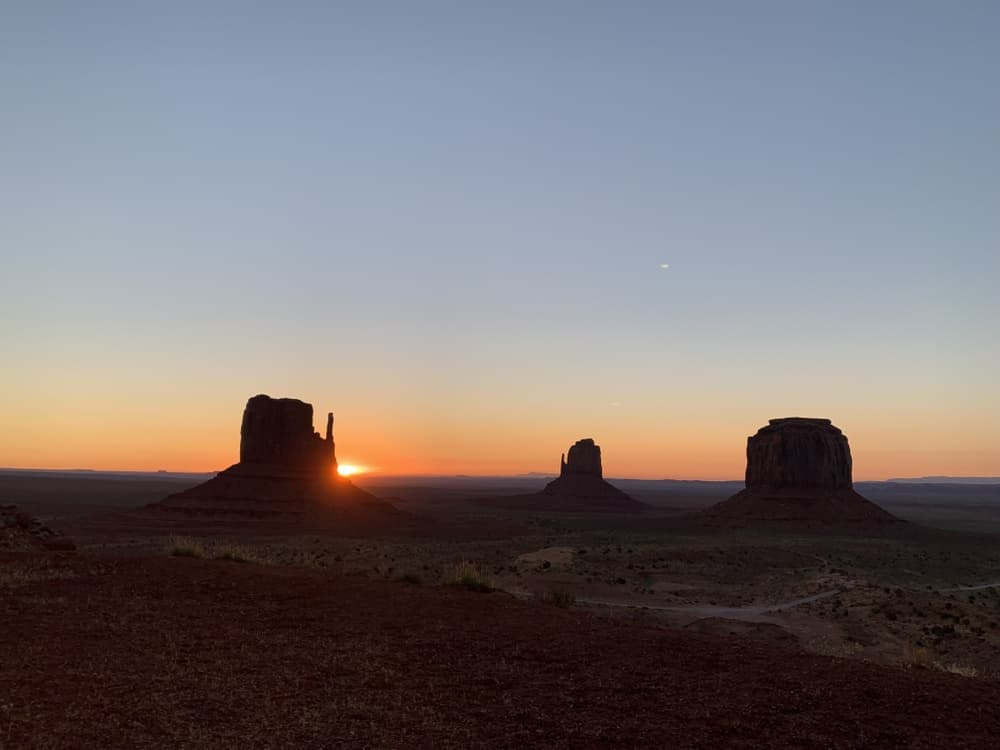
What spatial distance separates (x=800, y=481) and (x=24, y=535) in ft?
303

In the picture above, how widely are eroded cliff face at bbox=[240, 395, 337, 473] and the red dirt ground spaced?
7739 centimetres

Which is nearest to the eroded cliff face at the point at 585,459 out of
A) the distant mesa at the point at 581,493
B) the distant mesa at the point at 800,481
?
the distant mesa at the point at 581,493

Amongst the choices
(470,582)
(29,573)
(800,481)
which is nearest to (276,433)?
(800,481)

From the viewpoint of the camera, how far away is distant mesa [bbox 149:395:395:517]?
82.9 metres

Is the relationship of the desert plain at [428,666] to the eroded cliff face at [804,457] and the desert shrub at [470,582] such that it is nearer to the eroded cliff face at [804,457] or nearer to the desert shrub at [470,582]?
the desert shrub at [470,582]

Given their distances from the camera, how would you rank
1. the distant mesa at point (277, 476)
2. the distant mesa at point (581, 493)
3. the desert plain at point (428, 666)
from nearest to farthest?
the desert plain at point (428, 666)
the distant mesa at point (277, 476)
the distant mesa at point (581, 493)

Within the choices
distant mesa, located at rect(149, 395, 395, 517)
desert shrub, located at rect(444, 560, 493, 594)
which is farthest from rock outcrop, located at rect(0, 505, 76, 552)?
distant mesa, located at rect(149, 395, 395, 517)

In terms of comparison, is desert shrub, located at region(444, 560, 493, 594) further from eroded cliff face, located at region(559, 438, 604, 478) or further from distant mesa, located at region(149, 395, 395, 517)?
eroded cliff face, located at region(559, 438, 604, 478)

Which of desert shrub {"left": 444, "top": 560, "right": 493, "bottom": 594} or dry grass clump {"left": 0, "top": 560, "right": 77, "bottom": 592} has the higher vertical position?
dry grass clump {"left": 0, "top": 560, "right": 77, "bottom": 592}

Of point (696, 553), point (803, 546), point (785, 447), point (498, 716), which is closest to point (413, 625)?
point (498, 716)

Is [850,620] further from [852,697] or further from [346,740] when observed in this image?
[346,740]

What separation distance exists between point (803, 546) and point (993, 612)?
1334 inches

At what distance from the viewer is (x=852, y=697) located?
11.2 metres

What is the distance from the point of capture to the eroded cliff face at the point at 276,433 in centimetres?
9312
